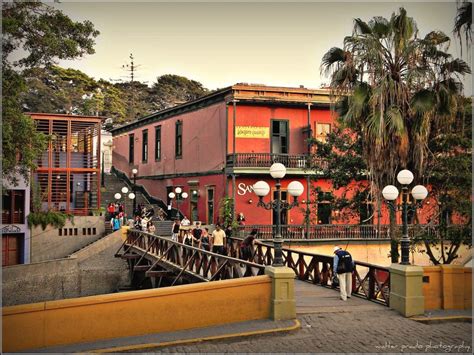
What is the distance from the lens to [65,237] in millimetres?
31141

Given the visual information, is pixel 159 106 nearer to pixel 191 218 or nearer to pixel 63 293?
pixel 191 218

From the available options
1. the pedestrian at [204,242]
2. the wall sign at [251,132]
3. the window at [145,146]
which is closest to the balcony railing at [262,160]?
the wall sign at [251,132]

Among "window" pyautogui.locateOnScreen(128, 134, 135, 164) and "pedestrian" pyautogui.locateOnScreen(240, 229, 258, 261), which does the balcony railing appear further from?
"window" pyautogui.locateOnScreen(128, 134, 135, 164)

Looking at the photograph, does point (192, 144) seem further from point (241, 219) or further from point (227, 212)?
point (241, 219)

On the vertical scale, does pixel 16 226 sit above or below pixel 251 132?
below

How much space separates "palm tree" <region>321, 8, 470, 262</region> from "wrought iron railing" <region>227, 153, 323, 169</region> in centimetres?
1174

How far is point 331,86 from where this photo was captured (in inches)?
711

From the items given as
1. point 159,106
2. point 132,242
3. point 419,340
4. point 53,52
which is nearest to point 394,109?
point 419,340

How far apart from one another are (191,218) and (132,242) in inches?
229

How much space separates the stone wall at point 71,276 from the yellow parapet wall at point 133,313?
15.3m

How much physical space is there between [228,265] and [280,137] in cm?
1555

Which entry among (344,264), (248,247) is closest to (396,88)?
(344,264)

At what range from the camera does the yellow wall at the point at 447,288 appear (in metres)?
13.7

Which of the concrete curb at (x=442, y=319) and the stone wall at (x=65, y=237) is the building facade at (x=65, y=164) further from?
the concrete curb at (x=442, y=319)
